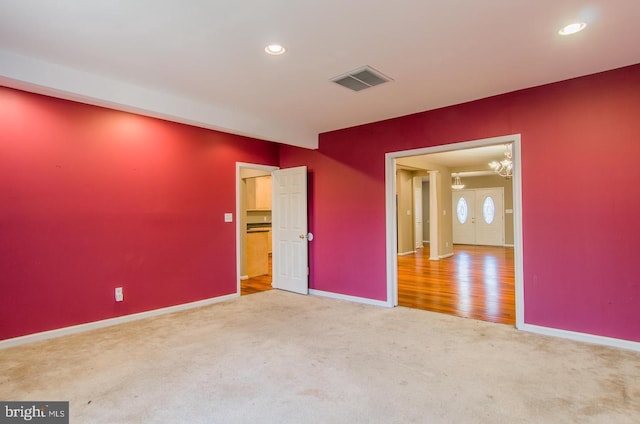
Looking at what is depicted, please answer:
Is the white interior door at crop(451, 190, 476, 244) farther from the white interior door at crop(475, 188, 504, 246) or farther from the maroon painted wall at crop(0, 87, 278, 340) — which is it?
the maroon painted wall at crop(0, 87, 278, 340)

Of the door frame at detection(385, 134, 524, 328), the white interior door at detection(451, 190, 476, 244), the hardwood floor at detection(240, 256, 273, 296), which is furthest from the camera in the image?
the white interior door at detection(451, 190, 476, 244)

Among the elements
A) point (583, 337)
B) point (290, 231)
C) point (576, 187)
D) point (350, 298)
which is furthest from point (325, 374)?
point (290, 231)

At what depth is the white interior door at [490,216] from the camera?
11.0m

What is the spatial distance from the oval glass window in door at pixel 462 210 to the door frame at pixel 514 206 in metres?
8.54

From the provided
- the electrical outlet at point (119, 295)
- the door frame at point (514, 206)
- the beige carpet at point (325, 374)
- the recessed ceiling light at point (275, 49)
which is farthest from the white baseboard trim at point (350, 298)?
the recessed ceiling light at point (275, 49)

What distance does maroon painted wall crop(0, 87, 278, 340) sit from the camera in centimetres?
313

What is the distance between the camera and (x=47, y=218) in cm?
329

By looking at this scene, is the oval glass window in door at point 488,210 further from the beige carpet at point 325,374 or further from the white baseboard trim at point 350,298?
the beige carpet at point 325,374

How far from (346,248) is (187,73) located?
3078 millimetres

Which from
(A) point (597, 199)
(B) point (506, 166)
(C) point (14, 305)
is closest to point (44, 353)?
(C) point (14, 305)

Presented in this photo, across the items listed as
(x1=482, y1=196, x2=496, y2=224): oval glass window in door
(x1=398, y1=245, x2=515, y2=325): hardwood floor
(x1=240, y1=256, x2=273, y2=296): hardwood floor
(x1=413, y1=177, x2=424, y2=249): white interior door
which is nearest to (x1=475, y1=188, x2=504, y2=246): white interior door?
(x1=482, y1=196, x2=496, y2=224): oval glass window in door

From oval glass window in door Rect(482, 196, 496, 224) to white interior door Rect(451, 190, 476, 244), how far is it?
0.36 meters

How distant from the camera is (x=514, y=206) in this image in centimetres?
352

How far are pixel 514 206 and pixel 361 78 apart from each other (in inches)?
84.1
